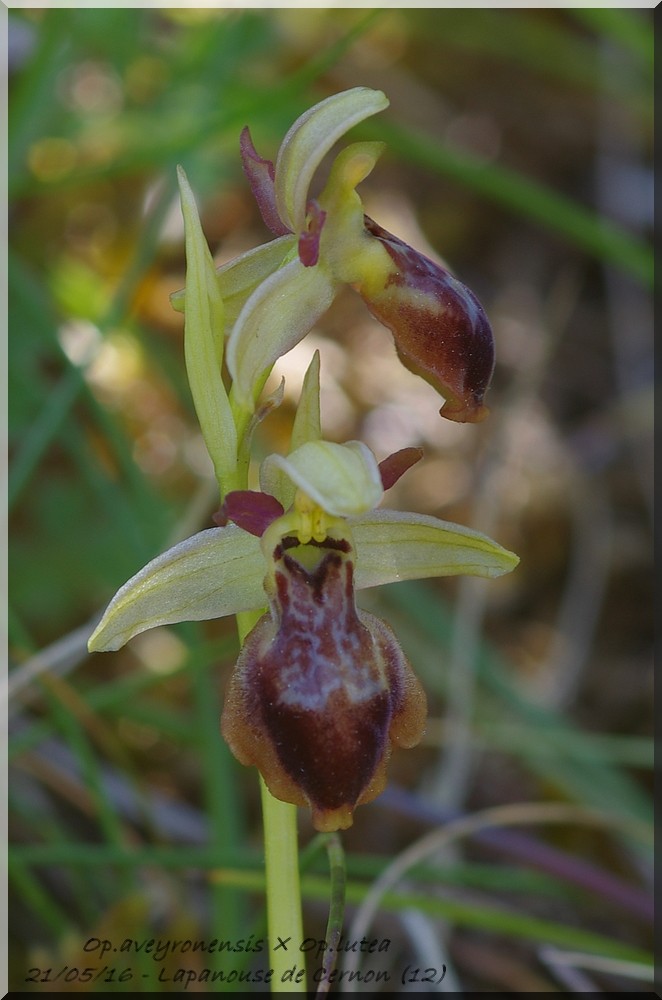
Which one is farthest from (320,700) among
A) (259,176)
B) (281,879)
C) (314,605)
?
(259,176)

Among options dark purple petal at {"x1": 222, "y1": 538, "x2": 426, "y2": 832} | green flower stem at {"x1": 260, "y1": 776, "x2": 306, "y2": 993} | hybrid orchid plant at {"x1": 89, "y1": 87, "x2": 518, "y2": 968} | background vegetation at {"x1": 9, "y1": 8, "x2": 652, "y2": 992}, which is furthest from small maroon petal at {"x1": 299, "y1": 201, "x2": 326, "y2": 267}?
background vegetation at {"x1": 9, "y1": 8, "x2": 652, "y2": 992}

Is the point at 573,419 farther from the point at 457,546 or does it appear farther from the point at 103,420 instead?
the point at 457,546

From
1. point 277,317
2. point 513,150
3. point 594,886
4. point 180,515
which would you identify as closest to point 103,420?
point 180,515

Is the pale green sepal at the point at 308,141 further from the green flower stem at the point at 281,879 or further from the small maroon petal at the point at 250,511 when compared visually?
the green flower stem at the point at 281,879

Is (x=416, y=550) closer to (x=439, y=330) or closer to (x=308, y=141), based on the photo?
(x=439, y=330)

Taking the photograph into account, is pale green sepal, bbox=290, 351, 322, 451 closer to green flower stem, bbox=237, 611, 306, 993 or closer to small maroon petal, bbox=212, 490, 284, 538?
small maroon petal, bbox=212, 490, 284, 538

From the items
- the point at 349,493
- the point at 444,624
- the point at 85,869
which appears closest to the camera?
the point at 349,493
